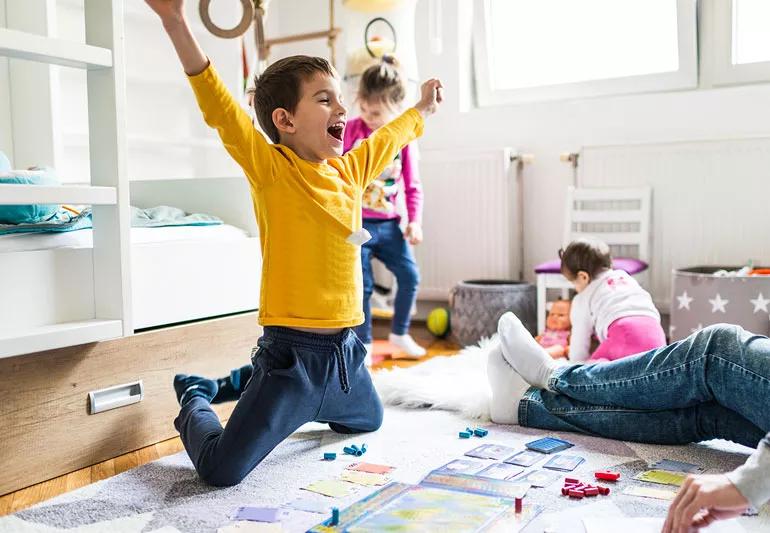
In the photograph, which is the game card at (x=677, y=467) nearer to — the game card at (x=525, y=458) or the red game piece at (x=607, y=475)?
the red game piece at (x=607, y=475)

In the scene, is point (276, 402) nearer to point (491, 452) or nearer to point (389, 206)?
point (491, 452)

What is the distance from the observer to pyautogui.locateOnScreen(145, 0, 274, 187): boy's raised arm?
3.88 ft

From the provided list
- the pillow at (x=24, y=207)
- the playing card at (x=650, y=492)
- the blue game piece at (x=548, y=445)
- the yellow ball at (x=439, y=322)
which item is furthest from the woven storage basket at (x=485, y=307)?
the pillow at (x=24, y=207)

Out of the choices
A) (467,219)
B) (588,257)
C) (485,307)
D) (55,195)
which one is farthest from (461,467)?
(467,219)

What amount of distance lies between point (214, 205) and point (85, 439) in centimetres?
76

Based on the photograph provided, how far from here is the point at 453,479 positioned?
51.6 inches

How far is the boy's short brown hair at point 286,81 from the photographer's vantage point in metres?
1.44

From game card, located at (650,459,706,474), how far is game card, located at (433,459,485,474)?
12.1 inches

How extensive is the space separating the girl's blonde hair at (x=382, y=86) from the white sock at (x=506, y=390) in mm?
1087

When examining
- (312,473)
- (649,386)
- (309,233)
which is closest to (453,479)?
(312,473)

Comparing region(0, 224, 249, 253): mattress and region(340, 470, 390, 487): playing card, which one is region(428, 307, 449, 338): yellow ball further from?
region(340, 470, 390, 487): playing card

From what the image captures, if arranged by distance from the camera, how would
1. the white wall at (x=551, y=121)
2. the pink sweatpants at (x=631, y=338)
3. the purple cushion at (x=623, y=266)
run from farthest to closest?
the white wall at (x=551, y=121), the purple cushion at (x=623, y=266), the pink sweatpants at (x=631, y=338)

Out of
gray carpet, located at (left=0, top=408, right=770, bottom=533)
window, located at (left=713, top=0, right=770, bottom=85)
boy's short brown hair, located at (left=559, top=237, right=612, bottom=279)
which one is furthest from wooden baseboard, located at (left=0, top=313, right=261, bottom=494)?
window, located at (left=713, top=0, right=770, bottom=85)

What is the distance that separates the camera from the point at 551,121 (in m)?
3.06
